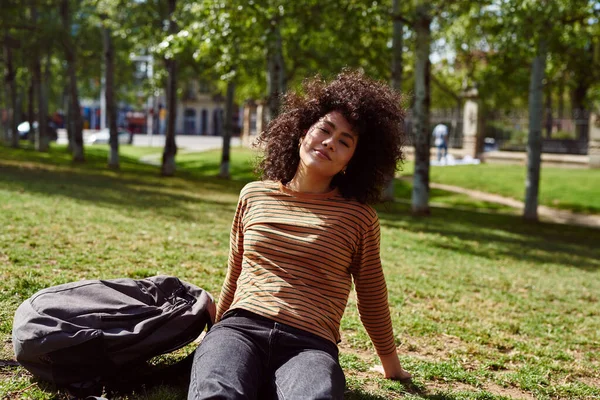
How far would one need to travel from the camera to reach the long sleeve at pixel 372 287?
11.6 ft

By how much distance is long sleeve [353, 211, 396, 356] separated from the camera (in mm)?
3523

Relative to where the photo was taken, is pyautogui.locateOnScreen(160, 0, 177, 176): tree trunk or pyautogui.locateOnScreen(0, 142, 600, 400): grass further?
pyautogui.locateOnScreen(160, 0, 177, 176): tree trunk

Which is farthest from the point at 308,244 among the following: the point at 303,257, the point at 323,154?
the point at 323,154

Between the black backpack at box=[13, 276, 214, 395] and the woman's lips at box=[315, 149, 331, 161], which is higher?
the woman's lips at box=[315, 149, 331, 161]

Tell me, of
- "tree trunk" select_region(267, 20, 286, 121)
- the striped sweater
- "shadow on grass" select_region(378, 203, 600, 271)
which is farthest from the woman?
"tree trunk" select_region(267, 20, 286, 121)

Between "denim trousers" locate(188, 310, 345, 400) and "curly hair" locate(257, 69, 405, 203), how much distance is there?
78cm

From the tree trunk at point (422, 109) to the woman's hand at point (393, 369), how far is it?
11.3 meters

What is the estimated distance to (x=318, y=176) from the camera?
11.6 ft

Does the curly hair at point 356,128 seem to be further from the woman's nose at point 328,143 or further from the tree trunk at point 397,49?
the tree trunk at point 397,49

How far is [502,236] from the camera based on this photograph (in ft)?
44.5

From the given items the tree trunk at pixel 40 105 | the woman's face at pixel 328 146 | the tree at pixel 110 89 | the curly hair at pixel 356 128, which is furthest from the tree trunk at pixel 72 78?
the woman's face at pixel 328 146

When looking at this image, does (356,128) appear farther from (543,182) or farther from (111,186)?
(543,182)

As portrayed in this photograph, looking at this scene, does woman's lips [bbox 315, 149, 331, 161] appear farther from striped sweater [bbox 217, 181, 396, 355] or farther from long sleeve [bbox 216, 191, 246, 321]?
long sleeve [bbox 216, 191, 246, 321]

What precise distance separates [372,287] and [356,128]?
31.4 inches
